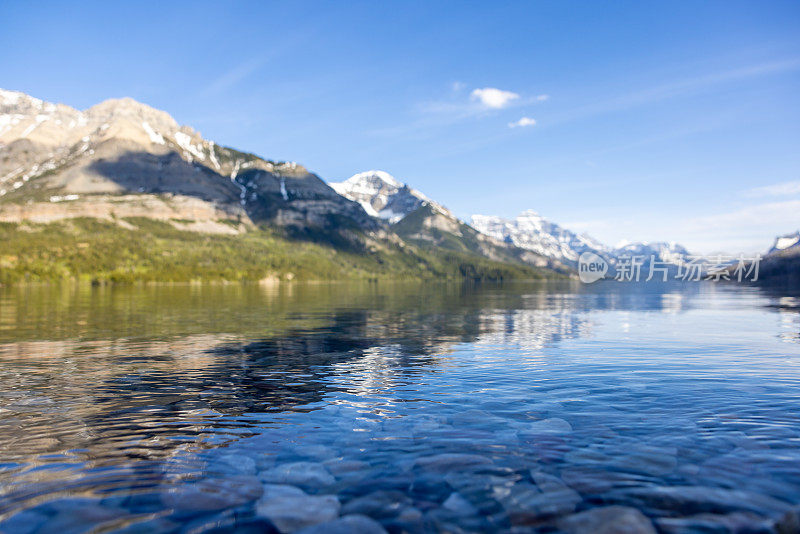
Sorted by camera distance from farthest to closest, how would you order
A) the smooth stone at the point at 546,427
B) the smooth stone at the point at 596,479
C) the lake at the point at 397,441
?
the smooth stone at the point at 546,427, the smooth stone at the point at 596,479, the lake at the point at 397,441

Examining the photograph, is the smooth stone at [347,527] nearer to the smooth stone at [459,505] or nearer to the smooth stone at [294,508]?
the smooth stone at [294,508]

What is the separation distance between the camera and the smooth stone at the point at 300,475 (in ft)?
47.0

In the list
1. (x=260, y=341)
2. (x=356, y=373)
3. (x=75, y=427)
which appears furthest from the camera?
(x=260, y=341)

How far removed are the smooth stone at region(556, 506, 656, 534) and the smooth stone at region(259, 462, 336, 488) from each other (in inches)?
272

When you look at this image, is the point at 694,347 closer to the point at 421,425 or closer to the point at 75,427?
the point at 421,425

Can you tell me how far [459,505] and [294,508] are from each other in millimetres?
4507

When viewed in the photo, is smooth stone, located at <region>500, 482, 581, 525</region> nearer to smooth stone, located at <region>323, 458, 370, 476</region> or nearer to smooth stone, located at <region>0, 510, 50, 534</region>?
smooth stone, located at <region>323, 458, 370, 476</region>

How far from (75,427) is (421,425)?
1479 centimetres

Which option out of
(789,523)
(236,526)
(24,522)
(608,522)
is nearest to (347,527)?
(236,526)

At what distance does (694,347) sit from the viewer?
45625 mm

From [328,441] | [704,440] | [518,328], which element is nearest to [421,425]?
[328,441]

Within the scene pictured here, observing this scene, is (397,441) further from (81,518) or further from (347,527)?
(81,518)

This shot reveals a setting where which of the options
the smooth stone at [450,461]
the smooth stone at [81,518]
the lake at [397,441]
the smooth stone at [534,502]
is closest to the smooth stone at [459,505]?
the lake at [397,441]

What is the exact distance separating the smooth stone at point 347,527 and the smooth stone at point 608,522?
4.60m
